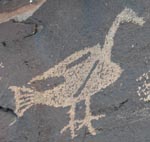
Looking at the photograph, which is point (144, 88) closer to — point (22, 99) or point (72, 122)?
point (72, 122)

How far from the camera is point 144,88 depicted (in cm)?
274

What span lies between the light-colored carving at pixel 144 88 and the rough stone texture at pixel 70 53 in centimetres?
2

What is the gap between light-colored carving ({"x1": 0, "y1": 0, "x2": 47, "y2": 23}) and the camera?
289 centimetres

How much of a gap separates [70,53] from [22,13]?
0.30 meters

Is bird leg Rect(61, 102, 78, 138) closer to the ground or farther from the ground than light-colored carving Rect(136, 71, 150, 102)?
closer to the ground

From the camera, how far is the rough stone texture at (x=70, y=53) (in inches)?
108

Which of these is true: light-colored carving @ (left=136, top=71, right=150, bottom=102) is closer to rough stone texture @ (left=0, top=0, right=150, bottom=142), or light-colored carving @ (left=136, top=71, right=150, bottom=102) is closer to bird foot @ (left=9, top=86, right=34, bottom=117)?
rough stone texture @ (left=0, top=0, right=150, bottom=142)

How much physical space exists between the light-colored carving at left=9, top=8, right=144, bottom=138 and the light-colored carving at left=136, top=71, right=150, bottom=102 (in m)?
0.11

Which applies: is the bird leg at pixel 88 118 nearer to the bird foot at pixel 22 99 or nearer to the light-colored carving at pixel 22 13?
the bird foot at pixel 22 99

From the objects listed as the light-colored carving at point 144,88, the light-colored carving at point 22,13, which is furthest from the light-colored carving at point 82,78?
the light-colored carving at point 22,13

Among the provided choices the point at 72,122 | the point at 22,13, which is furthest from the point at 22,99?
the point at 22,13

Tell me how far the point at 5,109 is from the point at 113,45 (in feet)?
1.84

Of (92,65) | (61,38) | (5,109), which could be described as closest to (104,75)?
(92,65)

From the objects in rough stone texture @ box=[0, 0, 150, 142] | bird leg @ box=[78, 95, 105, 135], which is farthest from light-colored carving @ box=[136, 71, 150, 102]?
bird leg @ box=[78, 95, 105, 135]
